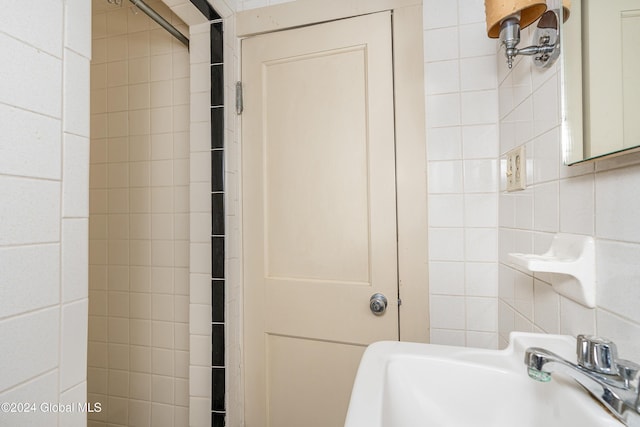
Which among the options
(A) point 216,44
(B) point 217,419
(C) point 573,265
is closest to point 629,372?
(C) point 573,265

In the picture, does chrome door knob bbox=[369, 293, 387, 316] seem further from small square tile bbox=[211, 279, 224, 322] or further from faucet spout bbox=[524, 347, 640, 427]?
faucet spout bbox=[524, 347, 640, 427]

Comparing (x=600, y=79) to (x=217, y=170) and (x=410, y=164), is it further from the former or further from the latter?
(x=217, y=170)

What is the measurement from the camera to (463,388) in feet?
2.01

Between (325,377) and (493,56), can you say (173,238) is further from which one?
(493,56)

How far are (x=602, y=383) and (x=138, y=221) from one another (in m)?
1.66

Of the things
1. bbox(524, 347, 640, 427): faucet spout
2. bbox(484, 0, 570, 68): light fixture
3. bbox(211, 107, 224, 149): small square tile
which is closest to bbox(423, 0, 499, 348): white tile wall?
bbox(484, 0, 570, 68): light fixture

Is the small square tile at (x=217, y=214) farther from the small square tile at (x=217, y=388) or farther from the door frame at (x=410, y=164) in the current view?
the door frame at (x=410, y=164)

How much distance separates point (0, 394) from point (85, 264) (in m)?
0.25

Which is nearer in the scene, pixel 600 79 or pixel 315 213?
pixel 600 79

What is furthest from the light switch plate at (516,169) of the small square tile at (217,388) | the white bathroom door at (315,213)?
the small square tile at (217,388)

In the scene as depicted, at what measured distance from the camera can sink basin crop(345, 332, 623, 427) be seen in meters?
0.52

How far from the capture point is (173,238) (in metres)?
1.47

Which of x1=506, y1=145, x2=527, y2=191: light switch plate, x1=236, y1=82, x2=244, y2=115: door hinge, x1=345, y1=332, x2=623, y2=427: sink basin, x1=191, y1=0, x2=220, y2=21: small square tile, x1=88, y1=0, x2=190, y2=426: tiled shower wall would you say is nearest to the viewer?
x1=345, y1=332, x2=623, y2=427: sink basin

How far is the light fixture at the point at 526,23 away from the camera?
69 cm
